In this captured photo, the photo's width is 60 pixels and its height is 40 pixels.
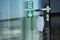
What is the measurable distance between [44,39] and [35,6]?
48 cm

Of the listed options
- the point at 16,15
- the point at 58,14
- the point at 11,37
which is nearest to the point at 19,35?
the point at 11,37

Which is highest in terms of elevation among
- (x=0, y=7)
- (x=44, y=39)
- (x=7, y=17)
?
(x=0, y=7)

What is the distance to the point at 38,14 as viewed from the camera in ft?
7.07

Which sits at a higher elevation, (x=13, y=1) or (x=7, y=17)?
(x=13, y=1)

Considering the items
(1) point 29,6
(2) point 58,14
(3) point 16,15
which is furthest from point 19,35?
(2) point 58,14

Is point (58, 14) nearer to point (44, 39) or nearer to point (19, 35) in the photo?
point (44, 39)

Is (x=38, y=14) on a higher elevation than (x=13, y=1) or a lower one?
lower

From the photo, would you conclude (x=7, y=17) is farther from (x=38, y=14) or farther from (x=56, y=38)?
(x=56, y=38)

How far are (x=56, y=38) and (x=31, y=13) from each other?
0.50m

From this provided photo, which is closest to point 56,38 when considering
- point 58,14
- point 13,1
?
point 58,14

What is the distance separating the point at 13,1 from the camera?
2.13 meters

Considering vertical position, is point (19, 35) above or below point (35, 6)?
below

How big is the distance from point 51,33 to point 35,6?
44cm

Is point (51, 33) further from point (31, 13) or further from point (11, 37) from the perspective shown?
point (11, 37)
